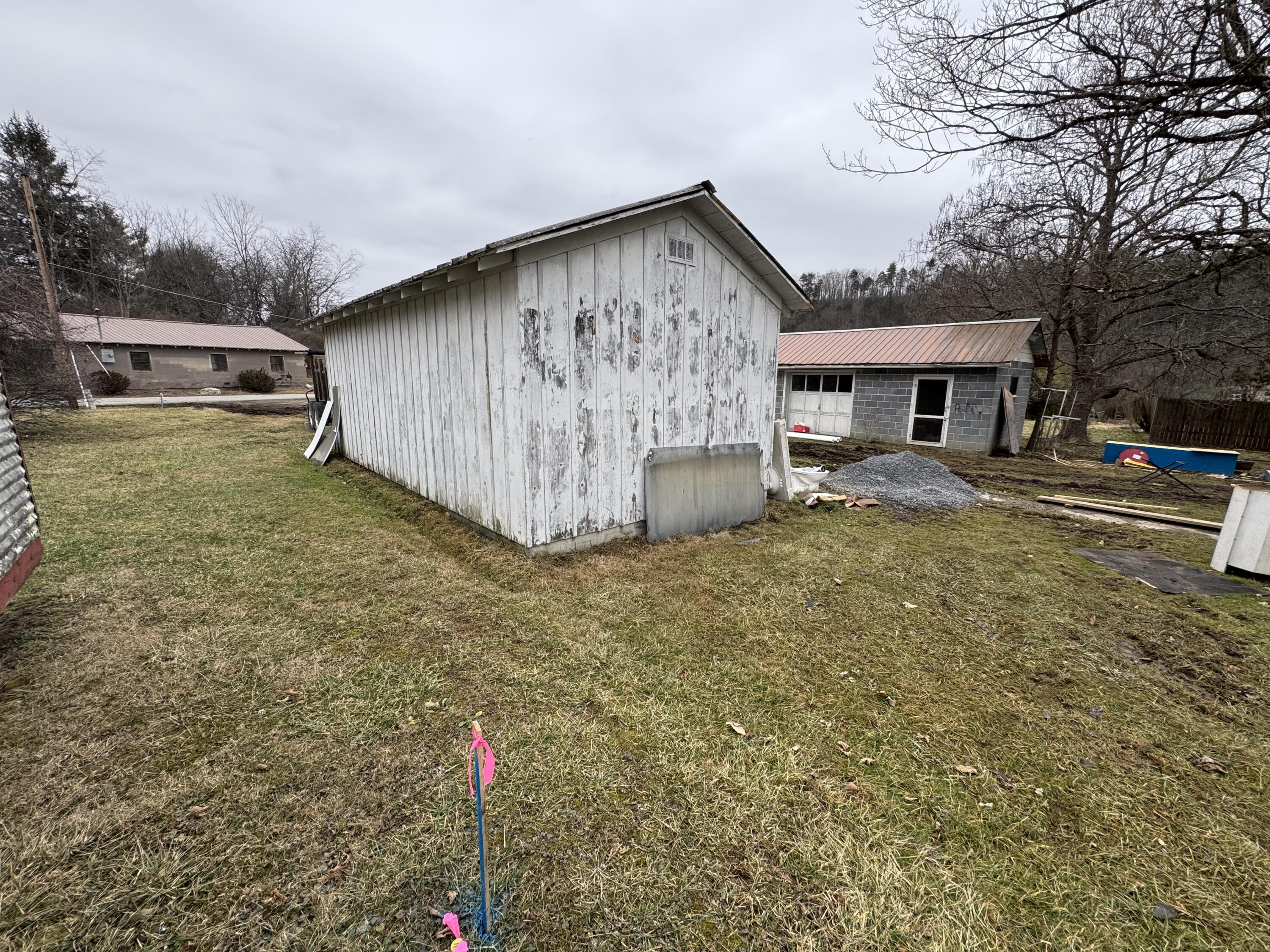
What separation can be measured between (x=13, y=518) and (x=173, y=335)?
109ft

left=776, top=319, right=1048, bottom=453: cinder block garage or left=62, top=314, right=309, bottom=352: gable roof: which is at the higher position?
left=62, top=314, right=309, bottom=352: gable roof

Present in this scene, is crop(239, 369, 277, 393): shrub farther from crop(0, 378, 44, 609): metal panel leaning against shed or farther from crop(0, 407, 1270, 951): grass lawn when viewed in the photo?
crop(0, 378, 44, 609): metal panel leaning against shed

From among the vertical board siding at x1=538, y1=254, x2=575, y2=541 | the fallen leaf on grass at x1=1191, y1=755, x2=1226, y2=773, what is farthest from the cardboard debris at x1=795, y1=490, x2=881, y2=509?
the fallen leaf on grass at x1=1191, y1=755, x2=1226, y2=773

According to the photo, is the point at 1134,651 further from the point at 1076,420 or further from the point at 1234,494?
the point at 1076,420

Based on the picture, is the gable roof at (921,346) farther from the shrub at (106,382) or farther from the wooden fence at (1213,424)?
the shrub at (106,382)

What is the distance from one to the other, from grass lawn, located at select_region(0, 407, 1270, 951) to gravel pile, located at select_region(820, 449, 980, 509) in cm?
281

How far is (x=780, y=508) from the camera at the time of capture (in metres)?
7.50

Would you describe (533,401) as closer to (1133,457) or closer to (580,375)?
(580,375)

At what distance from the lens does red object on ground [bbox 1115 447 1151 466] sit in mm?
12109

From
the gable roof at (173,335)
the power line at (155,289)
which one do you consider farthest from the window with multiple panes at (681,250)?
the power line at (155,289)

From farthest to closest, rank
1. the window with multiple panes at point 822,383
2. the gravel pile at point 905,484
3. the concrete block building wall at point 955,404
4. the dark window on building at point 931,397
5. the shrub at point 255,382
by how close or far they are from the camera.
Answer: the shrub at point 255,382 → the window with multiple panes at point 822,383 → the dark window on building at point 931,397 → the concrete block building wall at point 955,404 → the gravel pile at point 905,484

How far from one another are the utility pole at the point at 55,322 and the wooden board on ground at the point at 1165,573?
20.1 m

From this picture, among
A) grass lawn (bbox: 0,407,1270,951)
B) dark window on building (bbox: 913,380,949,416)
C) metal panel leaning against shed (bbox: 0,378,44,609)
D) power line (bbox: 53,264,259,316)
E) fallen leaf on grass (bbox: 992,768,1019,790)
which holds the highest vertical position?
power line (bbox: 53,264,259,316)

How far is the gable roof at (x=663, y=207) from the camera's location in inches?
172
